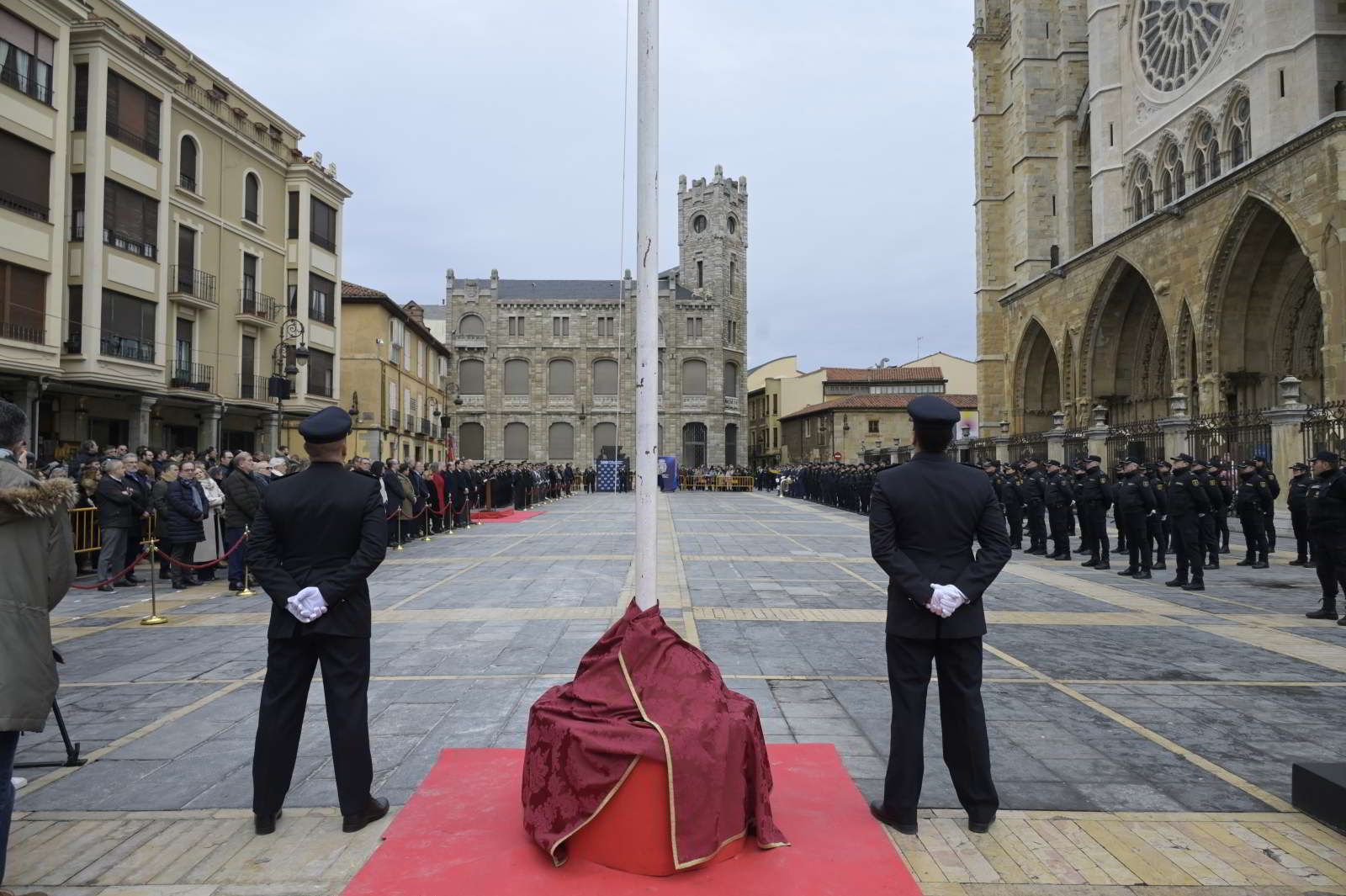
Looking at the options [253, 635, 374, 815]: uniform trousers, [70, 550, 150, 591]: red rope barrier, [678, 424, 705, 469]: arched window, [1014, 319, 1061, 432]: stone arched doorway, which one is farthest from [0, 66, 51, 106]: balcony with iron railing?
[678, 424, 705, 469]: arched window

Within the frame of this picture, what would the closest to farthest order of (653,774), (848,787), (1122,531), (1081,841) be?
(653,774), (1081,841), (848,787), (1122,531)

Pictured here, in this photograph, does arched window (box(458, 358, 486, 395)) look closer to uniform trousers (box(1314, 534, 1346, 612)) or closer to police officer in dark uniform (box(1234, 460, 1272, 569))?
police officer in dark uniform (box(1234, 460, 1272, 569))

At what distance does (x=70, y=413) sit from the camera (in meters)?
22.1

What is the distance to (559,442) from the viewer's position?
Answer: 67.5 meters

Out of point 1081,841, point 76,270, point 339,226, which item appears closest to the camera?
point 1081,841

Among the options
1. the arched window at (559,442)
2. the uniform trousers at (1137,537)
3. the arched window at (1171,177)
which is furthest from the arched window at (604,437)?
the uniform trousers at (1137,537)

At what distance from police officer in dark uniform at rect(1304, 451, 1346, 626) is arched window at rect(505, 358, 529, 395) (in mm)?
61885

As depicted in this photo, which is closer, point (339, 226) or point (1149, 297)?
point (1149, 297)

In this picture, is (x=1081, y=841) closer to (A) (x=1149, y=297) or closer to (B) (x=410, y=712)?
(B) (x=410, y=712)

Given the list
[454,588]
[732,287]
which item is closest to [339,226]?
[454,588]

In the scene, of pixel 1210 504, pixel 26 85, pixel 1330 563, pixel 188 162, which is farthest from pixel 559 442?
pixel 1330 563

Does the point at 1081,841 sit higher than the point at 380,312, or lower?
lower

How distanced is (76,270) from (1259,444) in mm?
27738

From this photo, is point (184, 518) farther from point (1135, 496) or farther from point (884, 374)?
point (884, 374)
